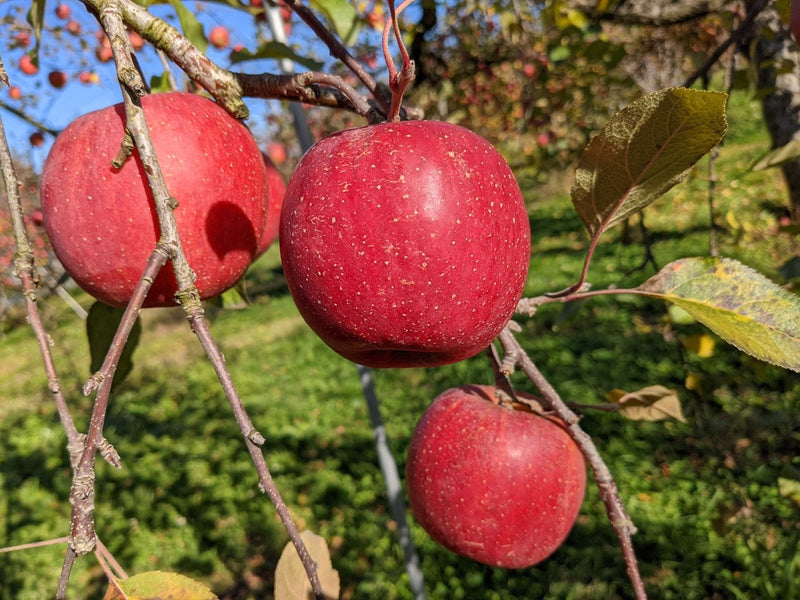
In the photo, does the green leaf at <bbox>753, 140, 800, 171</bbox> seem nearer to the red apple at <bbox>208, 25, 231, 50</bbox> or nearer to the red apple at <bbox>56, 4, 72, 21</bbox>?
the red apple at <bbox>208, 25, 231, 50</bbox>

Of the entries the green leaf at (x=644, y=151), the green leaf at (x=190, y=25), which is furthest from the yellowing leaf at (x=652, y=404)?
the green leaf at (x=190, y=25)

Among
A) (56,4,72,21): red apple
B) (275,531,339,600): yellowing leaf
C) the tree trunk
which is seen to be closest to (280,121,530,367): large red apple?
(275,531,339,600): yellowing leaf

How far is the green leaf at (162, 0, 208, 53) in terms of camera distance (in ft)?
2.88

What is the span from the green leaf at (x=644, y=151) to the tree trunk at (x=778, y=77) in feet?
3.42

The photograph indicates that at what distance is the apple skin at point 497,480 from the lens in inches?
32.9

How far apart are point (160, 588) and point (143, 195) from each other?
0.36 meters

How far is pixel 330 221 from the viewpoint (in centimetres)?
50

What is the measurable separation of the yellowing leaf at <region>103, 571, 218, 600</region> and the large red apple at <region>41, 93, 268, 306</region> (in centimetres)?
28

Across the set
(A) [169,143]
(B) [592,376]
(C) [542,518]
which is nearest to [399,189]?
(A) [169,143]

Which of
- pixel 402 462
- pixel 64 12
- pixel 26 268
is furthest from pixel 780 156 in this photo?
pixel 64 12

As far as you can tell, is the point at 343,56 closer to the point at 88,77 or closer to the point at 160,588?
the point at 160,588

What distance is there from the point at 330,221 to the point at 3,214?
9815 millimetres

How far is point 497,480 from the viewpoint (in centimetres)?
84

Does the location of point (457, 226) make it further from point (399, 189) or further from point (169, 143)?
point (169, 143)
